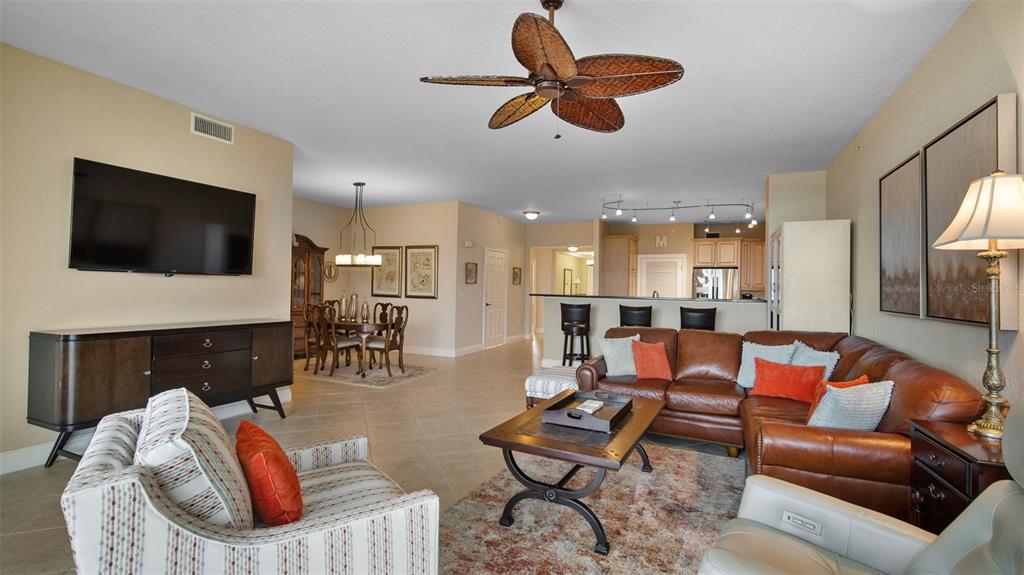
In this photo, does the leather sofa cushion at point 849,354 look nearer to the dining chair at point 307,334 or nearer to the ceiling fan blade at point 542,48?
the ceiling fan blade at point 542,48

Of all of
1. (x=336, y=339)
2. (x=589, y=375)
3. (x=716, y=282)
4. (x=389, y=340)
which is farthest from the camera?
(x=716, y=282)

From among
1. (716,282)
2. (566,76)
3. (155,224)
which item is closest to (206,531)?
(566,76)

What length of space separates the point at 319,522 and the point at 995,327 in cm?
249

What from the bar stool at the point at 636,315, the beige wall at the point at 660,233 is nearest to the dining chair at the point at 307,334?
the bar stool at the point at 636,315

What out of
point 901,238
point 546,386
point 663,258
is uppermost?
point 663,258

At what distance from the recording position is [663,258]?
9.95 metres

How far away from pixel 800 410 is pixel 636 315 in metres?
3.32

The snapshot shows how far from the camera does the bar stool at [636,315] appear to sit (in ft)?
20.8

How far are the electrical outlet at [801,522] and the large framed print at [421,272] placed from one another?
22.7 ft

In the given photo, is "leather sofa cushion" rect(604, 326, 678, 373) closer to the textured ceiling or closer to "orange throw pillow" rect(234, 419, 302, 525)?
the textured ceiling

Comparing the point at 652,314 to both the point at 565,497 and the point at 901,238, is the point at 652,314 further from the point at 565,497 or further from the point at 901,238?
the point at 565,497

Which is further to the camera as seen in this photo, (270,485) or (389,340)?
(389,340)

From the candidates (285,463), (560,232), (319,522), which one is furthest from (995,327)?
(560,232)

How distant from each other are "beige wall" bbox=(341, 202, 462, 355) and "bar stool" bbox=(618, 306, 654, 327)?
293 cm
